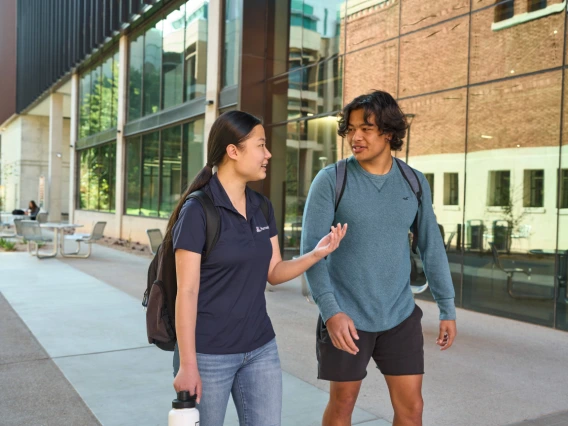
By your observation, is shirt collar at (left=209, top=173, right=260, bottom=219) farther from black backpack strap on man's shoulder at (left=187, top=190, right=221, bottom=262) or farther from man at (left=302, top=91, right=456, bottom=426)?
man at (left=302, top=91, right=456, bottom=426)

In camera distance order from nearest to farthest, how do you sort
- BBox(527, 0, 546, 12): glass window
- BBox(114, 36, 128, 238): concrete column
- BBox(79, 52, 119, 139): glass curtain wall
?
BBox(527, 0, 546, 12): glass window, BBox(114, 36, 128, 238): concrete column, BBox(79, 52, 119, 139): glass curtain wall

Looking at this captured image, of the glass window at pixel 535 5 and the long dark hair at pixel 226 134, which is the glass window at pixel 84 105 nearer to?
the glass window at pixel 535 5

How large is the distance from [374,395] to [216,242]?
10.3 ft

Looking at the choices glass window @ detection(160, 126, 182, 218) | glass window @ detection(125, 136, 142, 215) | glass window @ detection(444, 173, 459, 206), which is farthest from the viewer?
glass window @ detection(125, 136, 142, 215)

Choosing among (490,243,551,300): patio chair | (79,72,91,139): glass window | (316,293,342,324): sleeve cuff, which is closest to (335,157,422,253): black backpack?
(316,293,342,324): sleeve cuff

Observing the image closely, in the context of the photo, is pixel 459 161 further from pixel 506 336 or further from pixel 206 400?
pixel 206 400

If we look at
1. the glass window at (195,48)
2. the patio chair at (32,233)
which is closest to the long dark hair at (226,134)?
the patio chair at (32,233)

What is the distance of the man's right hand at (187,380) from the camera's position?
85.6 inches

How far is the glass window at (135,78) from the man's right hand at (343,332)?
899 inches

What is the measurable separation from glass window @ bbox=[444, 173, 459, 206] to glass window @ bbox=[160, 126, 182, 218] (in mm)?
11436

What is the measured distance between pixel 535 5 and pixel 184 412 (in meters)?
8.99

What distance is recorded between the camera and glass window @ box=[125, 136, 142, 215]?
24.1 meters

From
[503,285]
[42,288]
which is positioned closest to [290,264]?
[503,285]

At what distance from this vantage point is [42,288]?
1073cm
